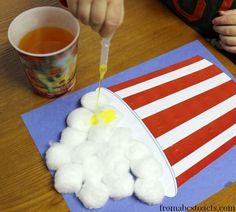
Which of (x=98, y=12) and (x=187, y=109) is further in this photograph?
(x=187, y=109)

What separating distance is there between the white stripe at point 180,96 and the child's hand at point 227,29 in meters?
0.08

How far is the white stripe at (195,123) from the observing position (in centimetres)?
53

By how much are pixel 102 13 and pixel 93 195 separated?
0.24 meters

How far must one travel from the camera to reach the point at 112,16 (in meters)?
0.41

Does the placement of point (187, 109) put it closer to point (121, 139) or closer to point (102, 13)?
point (121, 139)

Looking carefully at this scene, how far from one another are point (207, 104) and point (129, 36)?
198mm

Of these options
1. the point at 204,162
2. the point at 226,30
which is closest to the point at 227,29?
the point at 226,30

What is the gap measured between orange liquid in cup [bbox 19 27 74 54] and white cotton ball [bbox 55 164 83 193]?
17 cm

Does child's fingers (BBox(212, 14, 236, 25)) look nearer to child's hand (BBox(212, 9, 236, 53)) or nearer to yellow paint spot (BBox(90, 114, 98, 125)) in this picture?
child's hand (BBox(212, 9, 236, 53))

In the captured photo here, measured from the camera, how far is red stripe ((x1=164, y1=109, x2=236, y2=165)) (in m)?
0.51

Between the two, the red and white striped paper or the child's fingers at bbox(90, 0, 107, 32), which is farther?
the red and white striped paper

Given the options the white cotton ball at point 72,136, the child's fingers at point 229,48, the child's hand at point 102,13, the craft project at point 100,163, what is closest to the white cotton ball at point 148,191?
the craft project at point 100,163

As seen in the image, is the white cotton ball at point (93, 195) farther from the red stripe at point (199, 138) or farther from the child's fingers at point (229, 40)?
the child's fingers at point (229, 40)

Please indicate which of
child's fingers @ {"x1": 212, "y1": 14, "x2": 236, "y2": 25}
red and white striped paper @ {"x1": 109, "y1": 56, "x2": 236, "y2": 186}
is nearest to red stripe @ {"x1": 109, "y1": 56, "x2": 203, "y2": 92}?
red and white striped paper @ {"x1": 109, "y1": 56, "x2": 236, "y2": 186}
